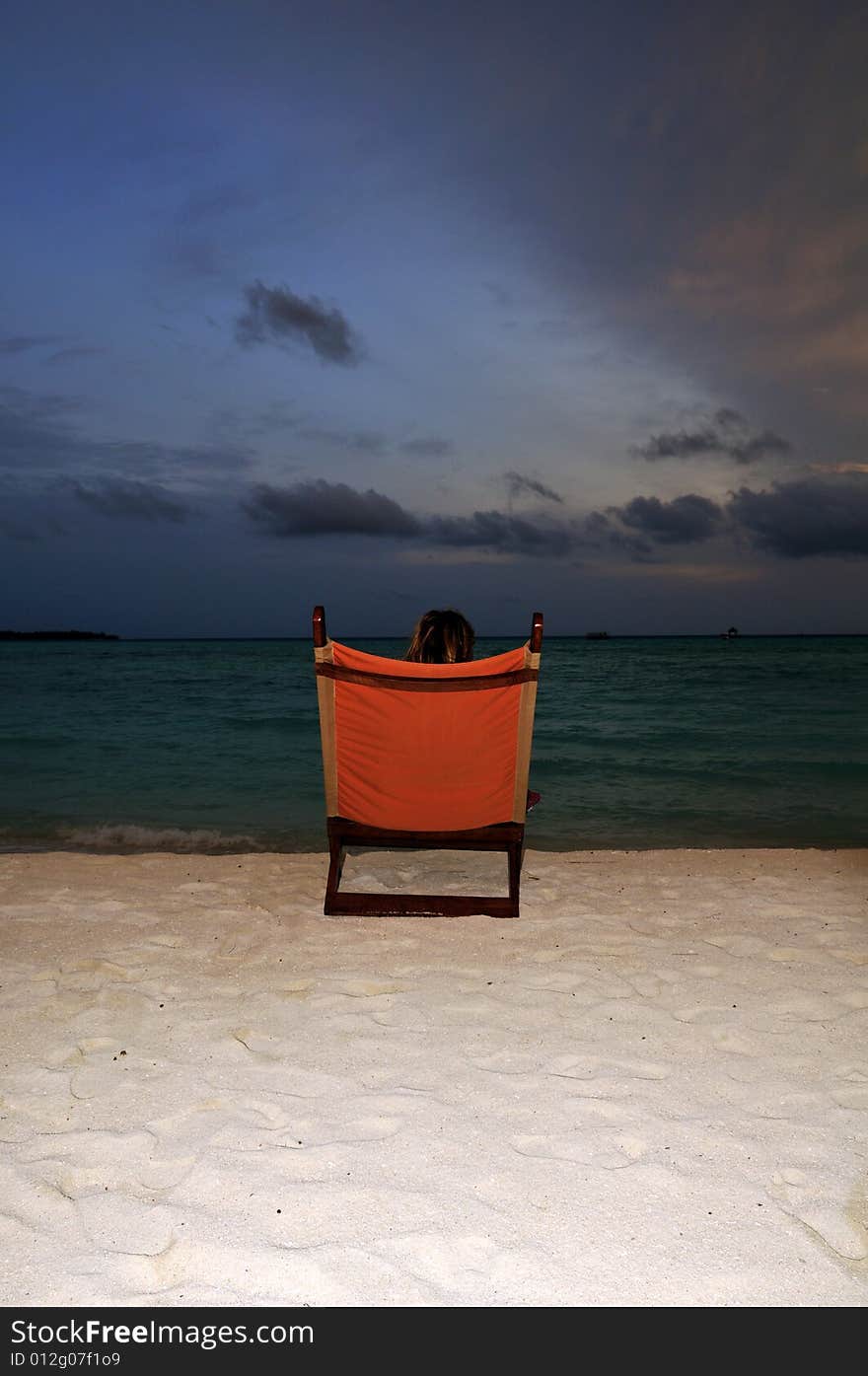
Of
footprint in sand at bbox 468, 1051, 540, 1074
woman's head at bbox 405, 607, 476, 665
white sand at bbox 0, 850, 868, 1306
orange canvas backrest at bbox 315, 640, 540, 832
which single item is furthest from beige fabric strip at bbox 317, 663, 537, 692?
footprint in sand at bbox 468, 1051, 540, 1074

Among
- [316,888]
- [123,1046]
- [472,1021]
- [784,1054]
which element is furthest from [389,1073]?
[316,888]

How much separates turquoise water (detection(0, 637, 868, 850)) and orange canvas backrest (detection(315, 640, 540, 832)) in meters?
2.75

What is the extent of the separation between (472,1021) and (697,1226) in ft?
3.46

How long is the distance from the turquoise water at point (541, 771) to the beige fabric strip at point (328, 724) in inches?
107

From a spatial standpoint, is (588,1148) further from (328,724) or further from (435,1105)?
(328,724)

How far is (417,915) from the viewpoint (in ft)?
12.6

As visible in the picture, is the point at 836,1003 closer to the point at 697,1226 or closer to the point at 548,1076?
the point at 548,1076

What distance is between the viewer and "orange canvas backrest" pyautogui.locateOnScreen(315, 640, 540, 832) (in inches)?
146

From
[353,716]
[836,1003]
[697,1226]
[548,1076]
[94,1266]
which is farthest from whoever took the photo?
[353,716]

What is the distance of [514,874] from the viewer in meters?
3.96

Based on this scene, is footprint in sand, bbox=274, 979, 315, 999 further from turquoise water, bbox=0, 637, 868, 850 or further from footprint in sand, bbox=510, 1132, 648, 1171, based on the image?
turquoise water, bbox=0, 637, 868, 850

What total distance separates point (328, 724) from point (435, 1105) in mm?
→ 1859

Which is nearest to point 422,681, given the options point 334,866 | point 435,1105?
point 334,866

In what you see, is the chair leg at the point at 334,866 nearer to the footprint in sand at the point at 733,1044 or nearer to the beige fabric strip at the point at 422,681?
the beige fabric strip at the point at 422,681
